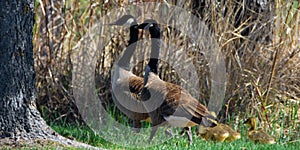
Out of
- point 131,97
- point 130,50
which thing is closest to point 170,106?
point 131,97

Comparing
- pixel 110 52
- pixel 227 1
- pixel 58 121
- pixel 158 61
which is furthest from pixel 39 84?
pixel 227 1

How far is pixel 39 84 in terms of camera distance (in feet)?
25.6

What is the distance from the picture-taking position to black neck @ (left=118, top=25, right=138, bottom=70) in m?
7.39

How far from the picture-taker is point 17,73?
5113 mm

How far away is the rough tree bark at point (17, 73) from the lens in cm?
501

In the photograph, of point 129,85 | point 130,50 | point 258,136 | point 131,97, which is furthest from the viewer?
point 130,50

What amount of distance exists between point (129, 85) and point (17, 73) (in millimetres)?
2251

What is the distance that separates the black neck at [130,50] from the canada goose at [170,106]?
2.02 feet

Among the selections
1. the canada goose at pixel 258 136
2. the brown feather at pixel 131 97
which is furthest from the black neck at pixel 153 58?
the canada goose at pixel 258 136

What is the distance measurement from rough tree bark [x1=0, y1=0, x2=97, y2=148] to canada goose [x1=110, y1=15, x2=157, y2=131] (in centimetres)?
187

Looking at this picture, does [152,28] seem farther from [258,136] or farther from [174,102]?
[258,136]

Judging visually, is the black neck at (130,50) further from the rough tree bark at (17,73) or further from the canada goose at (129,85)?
the rough tree bark at (17,73)

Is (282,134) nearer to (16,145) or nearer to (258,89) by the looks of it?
(258,89)

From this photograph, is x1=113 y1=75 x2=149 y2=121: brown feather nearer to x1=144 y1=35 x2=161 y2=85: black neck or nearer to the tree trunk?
x1=144 y1=35 x2=161 y2=85: black neck
